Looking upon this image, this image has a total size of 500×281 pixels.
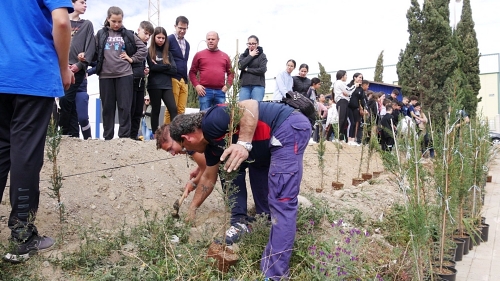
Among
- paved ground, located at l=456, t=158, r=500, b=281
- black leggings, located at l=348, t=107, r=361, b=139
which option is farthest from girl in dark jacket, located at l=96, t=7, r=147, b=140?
black leggings, located at l=348, t=107, r=361, b=139

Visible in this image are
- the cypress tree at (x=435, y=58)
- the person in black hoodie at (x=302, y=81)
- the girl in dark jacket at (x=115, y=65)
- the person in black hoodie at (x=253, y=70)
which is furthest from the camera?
the cypress tree at (x=435, y=58)

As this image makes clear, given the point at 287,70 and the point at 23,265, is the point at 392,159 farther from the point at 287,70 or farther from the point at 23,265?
the point at 287,70

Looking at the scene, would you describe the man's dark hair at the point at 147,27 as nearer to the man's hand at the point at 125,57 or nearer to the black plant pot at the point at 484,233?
the man's hand at the point at 125,57

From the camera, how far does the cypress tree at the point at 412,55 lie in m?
21.1

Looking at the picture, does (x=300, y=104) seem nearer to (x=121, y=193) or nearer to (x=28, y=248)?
(x=28, y=248)

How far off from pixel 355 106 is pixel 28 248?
8580mm

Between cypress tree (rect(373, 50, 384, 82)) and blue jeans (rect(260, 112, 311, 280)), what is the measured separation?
33.8 meters

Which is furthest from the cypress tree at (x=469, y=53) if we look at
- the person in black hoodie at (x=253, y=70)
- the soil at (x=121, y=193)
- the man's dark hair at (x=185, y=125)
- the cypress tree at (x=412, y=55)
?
the man's dark hair at (x=185, y=125)

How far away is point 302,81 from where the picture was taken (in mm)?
9508

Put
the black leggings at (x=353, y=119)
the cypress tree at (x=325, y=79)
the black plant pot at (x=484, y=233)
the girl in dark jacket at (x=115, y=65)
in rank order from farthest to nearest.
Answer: the cypress tree at (x=325, y=79) → the black leggings at (x=353, y=119) → the girl in dark jacket at (x=115, y=65) → the black plant pot at (x=484, y=233)

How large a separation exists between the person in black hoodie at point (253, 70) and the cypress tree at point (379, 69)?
96.0 ft

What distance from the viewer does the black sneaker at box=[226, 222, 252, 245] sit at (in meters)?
3.65

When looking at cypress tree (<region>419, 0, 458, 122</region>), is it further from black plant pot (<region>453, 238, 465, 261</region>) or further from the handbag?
the handbag

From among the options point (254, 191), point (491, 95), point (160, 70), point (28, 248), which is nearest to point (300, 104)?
point (254, 191)
